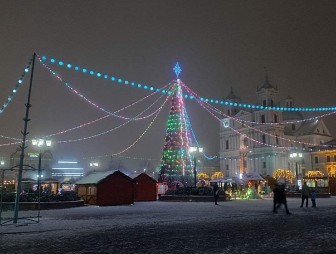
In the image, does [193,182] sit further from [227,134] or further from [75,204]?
[227,134]

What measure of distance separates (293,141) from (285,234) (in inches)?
3302

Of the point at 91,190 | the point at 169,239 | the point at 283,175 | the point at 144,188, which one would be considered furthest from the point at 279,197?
the point at 283,175

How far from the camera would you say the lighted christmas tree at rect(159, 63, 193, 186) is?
132ft

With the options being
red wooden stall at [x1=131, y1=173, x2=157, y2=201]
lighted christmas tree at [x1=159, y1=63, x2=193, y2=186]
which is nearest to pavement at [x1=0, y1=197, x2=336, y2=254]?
red wooden stall at [x1=131, y1=173, x2=157, y2=201]

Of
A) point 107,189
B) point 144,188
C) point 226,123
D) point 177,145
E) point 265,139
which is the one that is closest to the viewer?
point 107,189

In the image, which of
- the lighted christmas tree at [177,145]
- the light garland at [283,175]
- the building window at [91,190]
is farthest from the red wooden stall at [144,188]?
the light garland at [283,175]

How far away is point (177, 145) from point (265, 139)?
54408 millimetres

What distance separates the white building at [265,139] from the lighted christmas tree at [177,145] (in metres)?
46.0

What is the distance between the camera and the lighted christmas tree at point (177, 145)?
40156mm

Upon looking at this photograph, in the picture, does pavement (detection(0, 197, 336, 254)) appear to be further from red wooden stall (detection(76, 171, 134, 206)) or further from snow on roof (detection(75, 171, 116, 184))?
snow on roof (detection(75, 171, 116, 184))

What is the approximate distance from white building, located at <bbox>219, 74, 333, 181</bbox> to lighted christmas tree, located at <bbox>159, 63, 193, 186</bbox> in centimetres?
4601

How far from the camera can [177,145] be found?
→ 40.2 meters

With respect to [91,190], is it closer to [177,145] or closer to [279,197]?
[177,145]

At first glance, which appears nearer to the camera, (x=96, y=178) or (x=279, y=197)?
(x=279, y=197)
